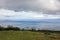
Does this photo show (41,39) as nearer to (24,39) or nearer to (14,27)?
(24,39)

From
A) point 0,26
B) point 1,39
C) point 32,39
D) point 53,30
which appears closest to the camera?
point 1,39

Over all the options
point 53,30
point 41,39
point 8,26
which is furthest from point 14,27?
point 41,39

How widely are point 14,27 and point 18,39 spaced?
730 inches

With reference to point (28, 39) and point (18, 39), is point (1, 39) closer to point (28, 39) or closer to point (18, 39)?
point (18, 39)

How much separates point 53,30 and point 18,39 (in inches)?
929

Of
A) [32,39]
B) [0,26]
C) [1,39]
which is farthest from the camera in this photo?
[0,26]

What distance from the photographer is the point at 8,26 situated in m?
41.6

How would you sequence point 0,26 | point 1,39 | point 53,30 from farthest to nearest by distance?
point 53,30, point 0,26, point 1,39

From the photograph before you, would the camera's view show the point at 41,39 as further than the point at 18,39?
Yes

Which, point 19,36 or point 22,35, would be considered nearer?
point 19,36

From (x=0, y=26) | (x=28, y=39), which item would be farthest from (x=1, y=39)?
(x=0, y=26)

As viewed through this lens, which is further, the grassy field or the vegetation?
the vegetation

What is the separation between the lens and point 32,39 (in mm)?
25406

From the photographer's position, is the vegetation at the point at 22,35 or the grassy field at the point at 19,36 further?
the vegetation at the point at 22,35
